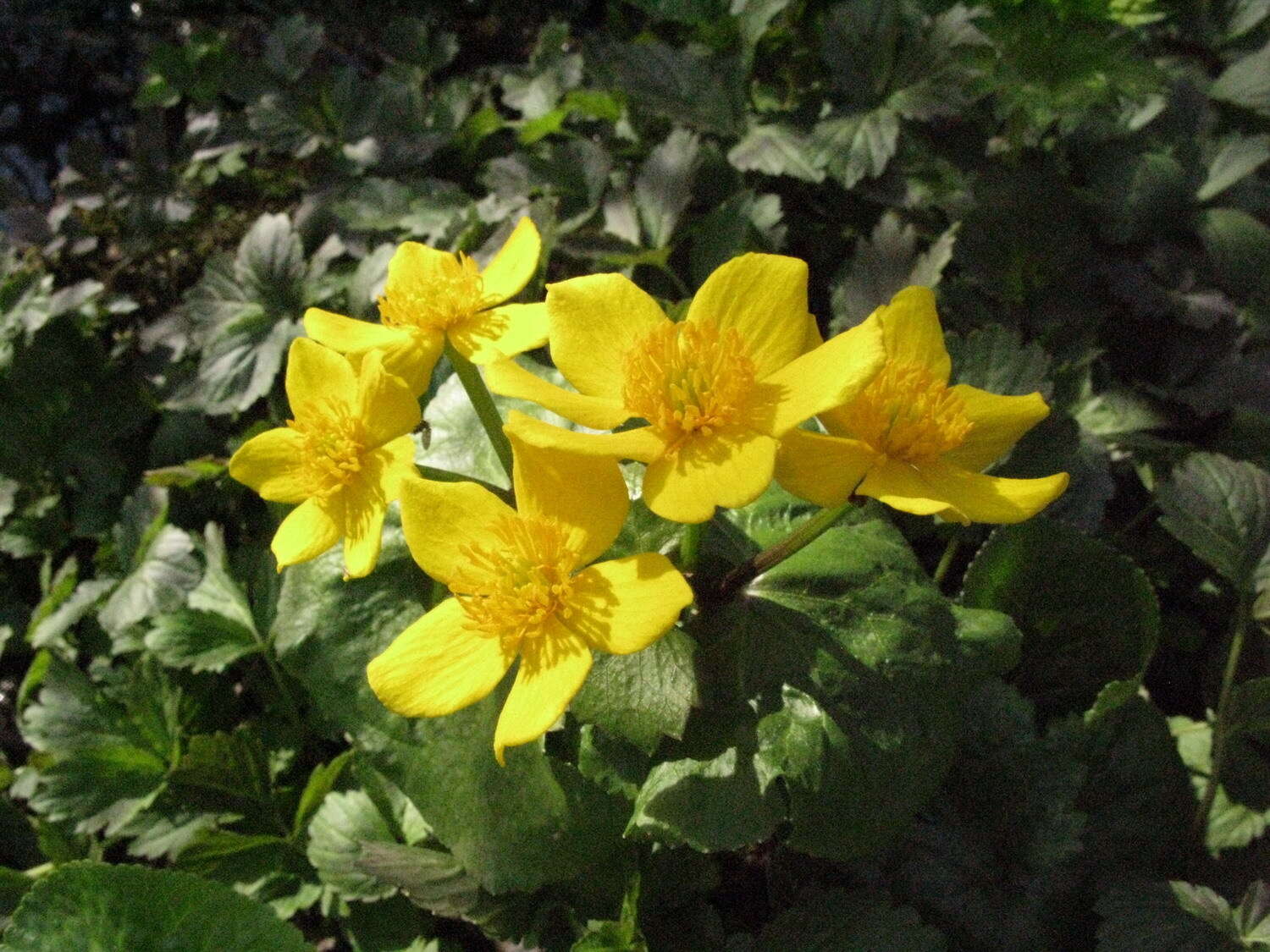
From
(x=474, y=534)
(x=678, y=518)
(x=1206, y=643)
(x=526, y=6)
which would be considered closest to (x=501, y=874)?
(x=474, y=534)

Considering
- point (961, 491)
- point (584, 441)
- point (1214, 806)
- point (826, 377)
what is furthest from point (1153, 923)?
point (584, 441)

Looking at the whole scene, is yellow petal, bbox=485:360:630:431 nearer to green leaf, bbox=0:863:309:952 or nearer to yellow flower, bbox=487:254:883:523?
yellow flower, bbox=487:254:883:523

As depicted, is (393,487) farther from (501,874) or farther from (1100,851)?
(1100,851)

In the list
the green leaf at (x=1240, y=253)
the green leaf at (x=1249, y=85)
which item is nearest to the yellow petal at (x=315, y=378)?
the green leaf at (x=1240, y=253)

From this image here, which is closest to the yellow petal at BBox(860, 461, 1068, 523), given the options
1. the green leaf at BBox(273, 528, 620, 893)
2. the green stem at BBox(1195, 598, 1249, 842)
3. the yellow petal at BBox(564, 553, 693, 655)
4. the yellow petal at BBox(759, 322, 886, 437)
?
the yellow petal at BBox(759, 322, 886, 437)

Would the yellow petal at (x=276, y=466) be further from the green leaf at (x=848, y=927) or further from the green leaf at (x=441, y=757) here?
the green leaf at (x=848, y=927)

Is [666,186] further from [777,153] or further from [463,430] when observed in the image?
[463,430]
